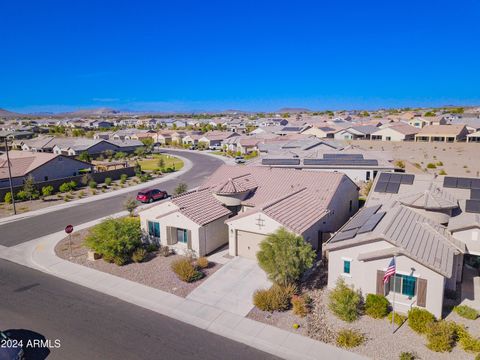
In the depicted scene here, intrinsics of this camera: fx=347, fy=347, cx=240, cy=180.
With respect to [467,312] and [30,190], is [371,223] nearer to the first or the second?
[467,312]

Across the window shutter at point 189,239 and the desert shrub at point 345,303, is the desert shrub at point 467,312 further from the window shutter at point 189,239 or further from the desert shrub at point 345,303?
the window shutter at point 189,239

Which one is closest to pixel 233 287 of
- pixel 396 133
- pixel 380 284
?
pixel 380 284

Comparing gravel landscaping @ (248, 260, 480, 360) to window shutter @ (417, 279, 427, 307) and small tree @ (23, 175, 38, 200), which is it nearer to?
window shutter @ (417, 279, 427, 307)

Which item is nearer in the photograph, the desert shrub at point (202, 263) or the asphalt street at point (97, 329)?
the asphalt street at point (97, 329)

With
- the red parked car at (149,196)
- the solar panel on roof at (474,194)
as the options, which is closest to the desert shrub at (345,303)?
the solar panel on roof at (474,194)

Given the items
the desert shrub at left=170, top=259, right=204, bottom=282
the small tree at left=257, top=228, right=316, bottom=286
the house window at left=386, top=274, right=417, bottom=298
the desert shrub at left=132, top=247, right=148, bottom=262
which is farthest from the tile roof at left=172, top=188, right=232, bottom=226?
the house window at left=386, top=274, right=417, bottom=298

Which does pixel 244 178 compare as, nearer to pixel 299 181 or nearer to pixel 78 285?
pixel 299 181
